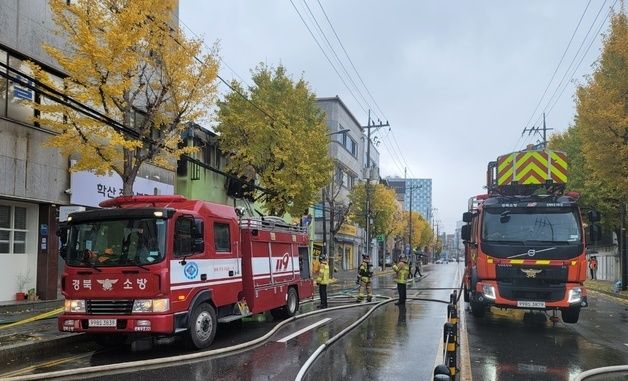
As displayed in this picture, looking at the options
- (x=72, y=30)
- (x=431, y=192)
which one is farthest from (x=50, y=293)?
(x=431, y=192)

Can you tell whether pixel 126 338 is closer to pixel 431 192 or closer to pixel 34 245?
pixel 34 245

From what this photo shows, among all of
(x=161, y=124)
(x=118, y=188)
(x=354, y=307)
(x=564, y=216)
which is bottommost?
(x=354, y=307)

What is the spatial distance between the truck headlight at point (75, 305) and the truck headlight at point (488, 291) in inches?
322

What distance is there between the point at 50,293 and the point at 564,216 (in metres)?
13.7

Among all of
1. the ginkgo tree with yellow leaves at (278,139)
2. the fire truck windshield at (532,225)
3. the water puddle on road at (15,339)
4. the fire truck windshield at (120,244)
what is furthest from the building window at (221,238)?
the ginkgo tree with yellow leaves at (278,139)

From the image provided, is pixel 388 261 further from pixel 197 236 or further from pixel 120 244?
pixel 120 244

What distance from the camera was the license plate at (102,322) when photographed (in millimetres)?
8750

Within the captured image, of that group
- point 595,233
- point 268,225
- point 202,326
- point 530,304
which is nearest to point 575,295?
point 530,304

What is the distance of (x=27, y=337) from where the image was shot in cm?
982

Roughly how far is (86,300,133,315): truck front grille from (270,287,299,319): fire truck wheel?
18.2 ft

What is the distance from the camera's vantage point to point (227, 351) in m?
9.18

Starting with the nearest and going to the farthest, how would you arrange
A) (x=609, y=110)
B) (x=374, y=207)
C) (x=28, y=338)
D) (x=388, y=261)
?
(x=28, y=338)
(x=609, y=110)
(x=374, y=207)
(x=388, y=261)

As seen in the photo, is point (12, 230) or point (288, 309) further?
point (12, 230)

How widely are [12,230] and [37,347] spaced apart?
689 centimetres
